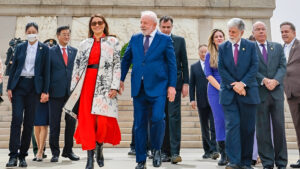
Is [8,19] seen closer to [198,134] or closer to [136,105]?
[198,134]

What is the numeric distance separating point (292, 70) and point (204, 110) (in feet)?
5.77

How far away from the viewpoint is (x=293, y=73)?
566 centimetres

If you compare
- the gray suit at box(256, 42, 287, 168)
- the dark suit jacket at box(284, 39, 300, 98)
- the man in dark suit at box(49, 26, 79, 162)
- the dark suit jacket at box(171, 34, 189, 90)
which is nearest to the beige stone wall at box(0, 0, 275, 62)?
the man in dark suit at box(49, 26, 79, 162)

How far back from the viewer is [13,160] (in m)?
4.82

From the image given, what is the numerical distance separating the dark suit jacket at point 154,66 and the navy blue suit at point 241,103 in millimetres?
810

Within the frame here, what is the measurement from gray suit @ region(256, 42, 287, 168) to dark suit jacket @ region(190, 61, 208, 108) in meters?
1.65

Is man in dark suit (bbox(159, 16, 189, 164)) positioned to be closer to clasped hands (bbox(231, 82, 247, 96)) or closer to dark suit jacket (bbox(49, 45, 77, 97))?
clasped hands (bbox(231, 82, 247, 96))

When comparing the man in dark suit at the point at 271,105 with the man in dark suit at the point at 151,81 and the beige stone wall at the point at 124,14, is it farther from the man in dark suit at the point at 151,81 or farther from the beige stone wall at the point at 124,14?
the beige stone wall at the point at 124,14

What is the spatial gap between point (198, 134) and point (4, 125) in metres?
5.28

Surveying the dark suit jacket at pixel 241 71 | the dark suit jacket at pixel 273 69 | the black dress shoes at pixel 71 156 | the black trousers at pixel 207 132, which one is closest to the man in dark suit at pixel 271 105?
the dark suit jacket at pixel 273 69

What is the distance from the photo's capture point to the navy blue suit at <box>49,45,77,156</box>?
5980mm

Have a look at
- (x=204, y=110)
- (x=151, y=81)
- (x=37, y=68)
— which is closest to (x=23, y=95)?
(x=37, y=68)

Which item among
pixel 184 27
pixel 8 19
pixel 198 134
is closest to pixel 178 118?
pixel 198 134

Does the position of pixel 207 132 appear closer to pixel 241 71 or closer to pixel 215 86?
pixel 215 86
